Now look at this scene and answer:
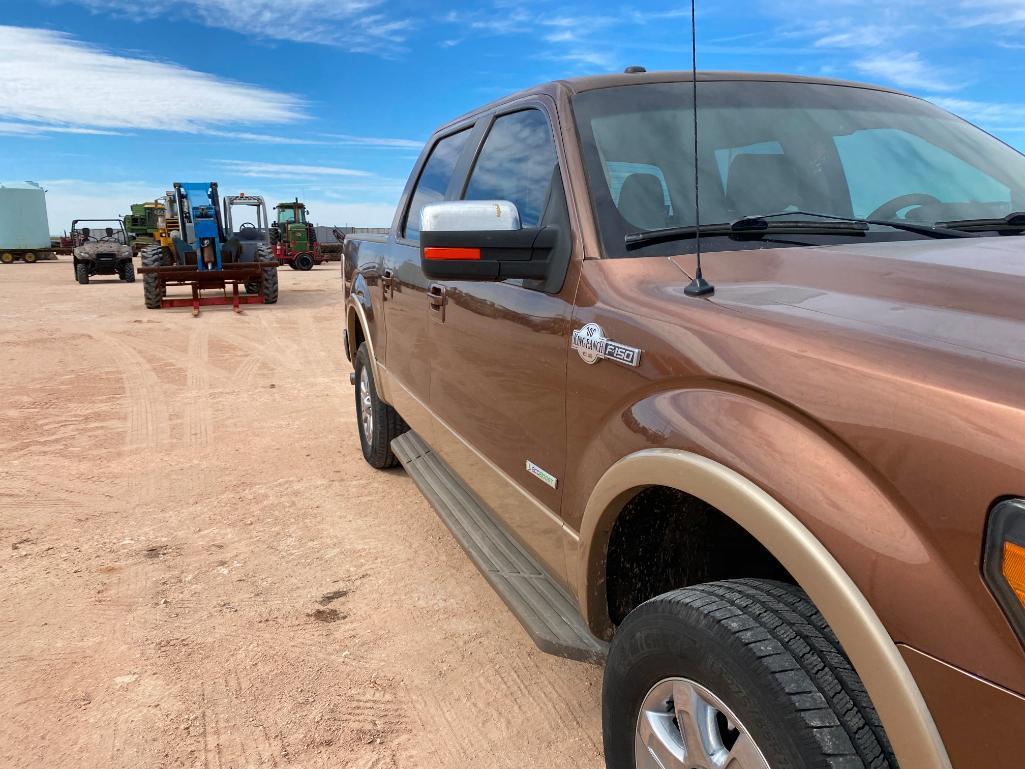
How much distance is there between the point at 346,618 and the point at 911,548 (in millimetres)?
2584

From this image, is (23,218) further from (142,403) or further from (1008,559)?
(1008,559)

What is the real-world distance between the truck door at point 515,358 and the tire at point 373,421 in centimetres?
149

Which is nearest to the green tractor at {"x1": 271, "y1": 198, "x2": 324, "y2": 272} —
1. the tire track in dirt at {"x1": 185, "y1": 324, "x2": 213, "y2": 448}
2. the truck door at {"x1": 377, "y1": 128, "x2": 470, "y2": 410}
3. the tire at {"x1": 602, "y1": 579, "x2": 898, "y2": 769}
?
the tire track in dirt at {"x1": 185, "y1": 324, "x2": 213, "y2": 448}

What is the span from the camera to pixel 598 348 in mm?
1945

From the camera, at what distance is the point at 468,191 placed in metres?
3.27

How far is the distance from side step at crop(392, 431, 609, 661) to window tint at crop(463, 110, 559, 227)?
118 centimetres

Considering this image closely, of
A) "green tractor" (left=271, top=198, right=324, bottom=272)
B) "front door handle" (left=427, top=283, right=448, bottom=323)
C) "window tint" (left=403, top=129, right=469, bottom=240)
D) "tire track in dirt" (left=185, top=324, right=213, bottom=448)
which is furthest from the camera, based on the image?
"green tractor" (left=271, top=198, right=324, bottom=272)

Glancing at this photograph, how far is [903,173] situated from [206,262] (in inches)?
672

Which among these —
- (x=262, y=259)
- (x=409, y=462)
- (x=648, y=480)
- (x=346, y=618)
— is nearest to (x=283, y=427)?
(x=409, y=462)

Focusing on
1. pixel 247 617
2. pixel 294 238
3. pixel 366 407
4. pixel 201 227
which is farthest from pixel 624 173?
pixel 294 238

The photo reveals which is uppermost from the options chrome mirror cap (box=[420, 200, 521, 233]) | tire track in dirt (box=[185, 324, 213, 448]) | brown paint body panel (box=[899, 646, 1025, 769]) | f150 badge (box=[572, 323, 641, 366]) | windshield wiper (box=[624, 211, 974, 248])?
chrome mirror cap (box=[420, 200, 521, 233])

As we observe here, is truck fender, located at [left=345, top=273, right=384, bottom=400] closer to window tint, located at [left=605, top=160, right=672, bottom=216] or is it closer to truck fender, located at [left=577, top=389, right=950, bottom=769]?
window tint, located at [left=605, top=160, right=672, bottom=216]

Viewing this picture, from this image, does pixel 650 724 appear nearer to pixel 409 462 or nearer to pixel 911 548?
pixel 911 548

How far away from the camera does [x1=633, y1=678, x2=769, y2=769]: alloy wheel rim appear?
4.76 feet
